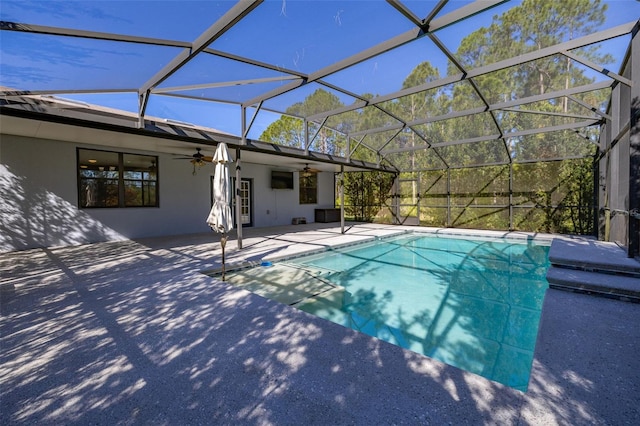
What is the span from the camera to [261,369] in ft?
6.66

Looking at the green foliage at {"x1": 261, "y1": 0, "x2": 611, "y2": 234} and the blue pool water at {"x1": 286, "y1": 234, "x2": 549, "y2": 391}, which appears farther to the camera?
the green foliage at {"x1": 261, "y1": 0, "x2": 611, "y2": 234}

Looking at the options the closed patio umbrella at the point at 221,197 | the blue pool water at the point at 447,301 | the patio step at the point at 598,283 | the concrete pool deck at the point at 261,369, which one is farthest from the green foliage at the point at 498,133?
the concrete pool deck at the point at 261,369

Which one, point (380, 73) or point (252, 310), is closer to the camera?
point (252, 310)

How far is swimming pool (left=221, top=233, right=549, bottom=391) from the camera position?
117 inches

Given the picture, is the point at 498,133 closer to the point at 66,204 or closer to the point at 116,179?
the point at 116,179

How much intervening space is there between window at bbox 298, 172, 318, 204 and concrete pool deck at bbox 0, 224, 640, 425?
10296 millimetres

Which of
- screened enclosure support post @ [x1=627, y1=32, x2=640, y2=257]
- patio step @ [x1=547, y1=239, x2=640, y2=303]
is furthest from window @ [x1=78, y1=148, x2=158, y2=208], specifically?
screened enclosure support post @ [x1=627, y1=32, x2=640, y2=257]

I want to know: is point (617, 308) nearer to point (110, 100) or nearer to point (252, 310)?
point (252, 310)

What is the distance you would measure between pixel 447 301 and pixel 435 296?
245 millimetres

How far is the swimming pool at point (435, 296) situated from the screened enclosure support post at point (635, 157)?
1353 millimetres

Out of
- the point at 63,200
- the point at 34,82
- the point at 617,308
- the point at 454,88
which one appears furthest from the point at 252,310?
the point at 454,88

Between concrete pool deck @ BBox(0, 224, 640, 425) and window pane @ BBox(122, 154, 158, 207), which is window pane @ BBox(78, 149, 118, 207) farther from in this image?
concrete pool deck @ BBox(0, 224, 640, 425)

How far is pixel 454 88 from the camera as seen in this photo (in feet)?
25.8

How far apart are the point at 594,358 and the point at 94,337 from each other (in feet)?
12.6
